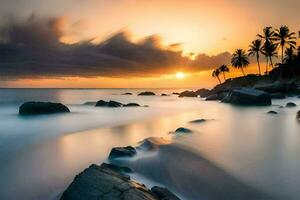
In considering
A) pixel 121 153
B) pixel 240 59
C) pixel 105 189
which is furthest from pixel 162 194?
pixel 240 59

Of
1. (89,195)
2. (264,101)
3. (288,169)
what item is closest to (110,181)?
(89,195)

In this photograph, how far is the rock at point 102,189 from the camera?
504cm

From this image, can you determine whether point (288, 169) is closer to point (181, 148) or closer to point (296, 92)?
point (181, 148)

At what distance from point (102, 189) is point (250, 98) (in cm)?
3601

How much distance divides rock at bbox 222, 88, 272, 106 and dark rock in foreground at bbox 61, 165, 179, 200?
112 feet

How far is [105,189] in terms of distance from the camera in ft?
17.1

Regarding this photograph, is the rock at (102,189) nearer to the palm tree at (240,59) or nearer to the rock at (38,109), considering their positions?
the rock at (38,109)

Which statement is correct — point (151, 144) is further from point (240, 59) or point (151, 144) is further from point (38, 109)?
point (240, 59)

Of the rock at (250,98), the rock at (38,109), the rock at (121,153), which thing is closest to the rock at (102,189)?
the rock at (121,153)

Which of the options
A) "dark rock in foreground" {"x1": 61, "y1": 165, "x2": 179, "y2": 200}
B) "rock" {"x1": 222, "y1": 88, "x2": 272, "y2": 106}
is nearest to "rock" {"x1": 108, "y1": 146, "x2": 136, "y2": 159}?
"dark rock in foreground" {"x1": 61, "y1": 165, "x2": 179, "y2": 200}

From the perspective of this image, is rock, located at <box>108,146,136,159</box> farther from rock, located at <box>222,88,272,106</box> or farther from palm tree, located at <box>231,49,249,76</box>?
palm tree, located at <box>231,49,249,76</box>

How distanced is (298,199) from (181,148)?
5156 millimetres

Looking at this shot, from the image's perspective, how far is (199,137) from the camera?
13.9 meters

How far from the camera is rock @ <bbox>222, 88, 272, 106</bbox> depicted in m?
37.3
